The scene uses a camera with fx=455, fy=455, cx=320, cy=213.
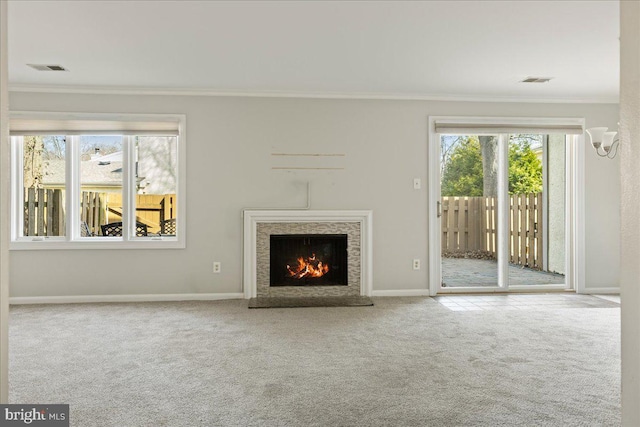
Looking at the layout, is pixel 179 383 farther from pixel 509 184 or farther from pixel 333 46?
pixel 509 184

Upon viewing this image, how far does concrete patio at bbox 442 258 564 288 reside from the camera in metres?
5.61

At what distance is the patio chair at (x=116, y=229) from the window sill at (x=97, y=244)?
0.09 m

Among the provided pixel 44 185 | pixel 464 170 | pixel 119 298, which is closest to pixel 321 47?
pixel 464 170

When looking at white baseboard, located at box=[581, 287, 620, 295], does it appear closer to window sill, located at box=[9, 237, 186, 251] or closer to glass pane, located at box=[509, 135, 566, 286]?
glass pane, located at box=[509, 135, 566, 286]

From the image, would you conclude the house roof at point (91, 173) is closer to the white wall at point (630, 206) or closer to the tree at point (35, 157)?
the tree at point (35, 157)

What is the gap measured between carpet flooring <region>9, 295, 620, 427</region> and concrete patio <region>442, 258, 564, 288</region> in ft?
3.37

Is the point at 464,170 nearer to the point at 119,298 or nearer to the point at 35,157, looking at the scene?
the point at 119,298

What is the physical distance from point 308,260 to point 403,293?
118 cm

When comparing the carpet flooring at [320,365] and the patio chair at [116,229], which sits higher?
the patio chair at [116,229]

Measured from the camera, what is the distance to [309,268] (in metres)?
5.38

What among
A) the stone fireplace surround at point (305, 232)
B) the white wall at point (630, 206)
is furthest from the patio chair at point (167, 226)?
the white wall at point (630, 206)

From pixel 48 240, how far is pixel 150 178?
1.29 m

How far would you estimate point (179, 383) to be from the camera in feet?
8.86

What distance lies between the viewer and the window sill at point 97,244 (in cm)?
495
